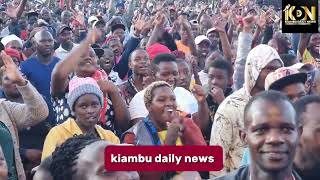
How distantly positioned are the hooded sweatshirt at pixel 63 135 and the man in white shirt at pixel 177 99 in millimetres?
678

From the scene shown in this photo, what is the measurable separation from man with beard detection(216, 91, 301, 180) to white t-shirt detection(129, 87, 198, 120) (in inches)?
75.1

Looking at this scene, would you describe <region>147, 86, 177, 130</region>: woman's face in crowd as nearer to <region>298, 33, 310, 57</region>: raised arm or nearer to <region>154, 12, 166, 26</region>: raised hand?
<region>154, 12, 166, 26</region>: raised hand

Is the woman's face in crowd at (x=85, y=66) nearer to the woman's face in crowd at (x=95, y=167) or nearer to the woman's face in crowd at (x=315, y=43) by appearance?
the woman's face in crowd at (x=95, y=167)

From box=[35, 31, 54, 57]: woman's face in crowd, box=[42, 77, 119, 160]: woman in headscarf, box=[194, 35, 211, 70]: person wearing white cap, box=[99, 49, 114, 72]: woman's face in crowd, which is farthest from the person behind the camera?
box=[194, 35, 211, 70]: person wearing white cap

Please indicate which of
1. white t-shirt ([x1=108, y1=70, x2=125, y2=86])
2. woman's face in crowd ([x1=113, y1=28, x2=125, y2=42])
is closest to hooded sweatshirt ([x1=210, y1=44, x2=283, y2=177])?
white t-shirt ([x1=108, y1=70, x2=125, y2=86])

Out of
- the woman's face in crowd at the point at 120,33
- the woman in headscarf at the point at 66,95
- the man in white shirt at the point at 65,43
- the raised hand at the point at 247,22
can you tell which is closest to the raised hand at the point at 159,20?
the raised hand at the point at 247,22

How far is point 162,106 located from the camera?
13.3ft

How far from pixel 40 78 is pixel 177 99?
165 centimetres

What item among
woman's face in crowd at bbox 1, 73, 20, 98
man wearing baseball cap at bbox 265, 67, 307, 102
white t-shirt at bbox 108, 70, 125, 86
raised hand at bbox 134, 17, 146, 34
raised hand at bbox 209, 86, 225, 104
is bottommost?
white t-shirt at bbox 108, 70, 125, 86

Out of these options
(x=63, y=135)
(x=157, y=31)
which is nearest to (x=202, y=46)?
(x=157, y=31)

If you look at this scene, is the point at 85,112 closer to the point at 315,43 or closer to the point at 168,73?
the point at 168,73

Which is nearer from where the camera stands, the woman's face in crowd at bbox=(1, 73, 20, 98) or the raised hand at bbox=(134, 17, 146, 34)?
the woman's face in crowd at bbox=(1, 73, 20, 98)

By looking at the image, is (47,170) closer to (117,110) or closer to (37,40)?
(117,110)

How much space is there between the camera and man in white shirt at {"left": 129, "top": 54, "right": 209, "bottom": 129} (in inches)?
183
